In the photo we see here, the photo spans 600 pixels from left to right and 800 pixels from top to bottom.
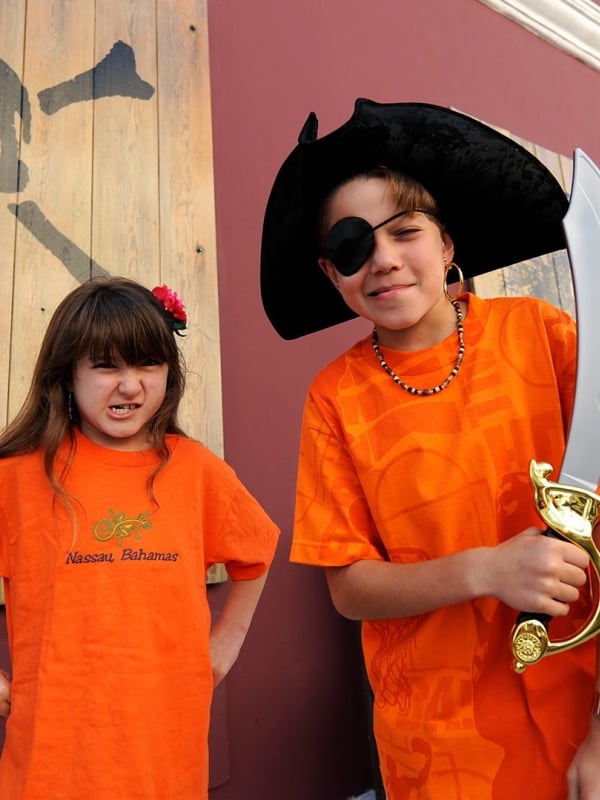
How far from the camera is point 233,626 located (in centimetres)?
142

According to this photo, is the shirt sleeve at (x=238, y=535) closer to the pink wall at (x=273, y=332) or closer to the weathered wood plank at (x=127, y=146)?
the pink wall at (x=273, y=332)

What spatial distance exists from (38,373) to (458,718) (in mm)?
1044

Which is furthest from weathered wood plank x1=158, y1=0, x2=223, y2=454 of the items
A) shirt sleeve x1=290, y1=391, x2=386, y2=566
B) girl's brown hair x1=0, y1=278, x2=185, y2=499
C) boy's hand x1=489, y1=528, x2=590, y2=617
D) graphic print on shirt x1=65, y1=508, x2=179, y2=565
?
boy's hand x1=489, y1=528, x2=590, y2=617

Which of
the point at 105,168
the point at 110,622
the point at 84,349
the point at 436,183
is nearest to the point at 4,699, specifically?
the point at 110,622

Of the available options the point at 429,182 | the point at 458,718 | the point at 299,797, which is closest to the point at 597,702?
the point at 458,718

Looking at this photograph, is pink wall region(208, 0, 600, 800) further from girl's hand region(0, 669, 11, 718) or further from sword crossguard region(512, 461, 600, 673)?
sword crossguard region(512, 461, 600, 673)

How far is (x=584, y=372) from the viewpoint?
847 mm

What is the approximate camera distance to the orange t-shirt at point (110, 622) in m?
1.13

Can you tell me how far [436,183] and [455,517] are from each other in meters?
0.54

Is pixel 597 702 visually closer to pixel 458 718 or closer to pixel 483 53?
pixel 458 718

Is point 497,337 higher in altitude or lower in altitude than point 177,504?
higher

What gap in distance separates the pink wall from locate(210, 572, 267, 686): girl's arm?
1.80 ft

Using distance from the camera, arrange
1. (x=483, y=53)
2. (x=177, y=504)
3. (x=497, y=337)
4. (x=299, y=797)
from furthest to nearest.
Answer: (x=483, y=53), (x=299, y=797), (x=177, y=504), (x=497, y=337)

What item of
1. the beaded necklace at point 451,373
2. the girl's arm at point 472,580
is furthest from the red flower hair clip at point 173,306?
the girl's arm at point 472,580
